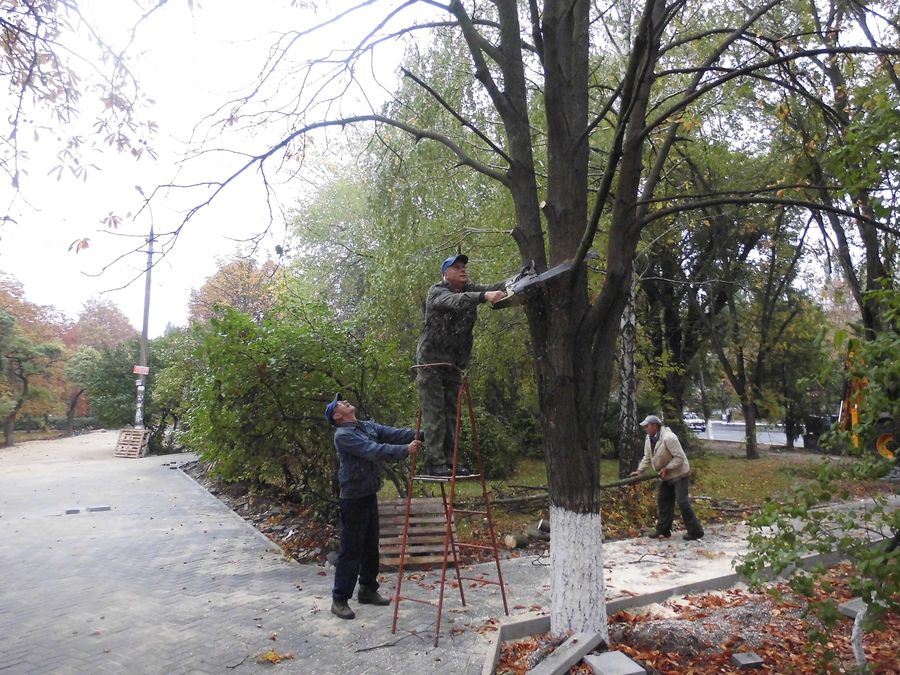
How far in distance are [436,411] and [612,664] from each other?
243 cm

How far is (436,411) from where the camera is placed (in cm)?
555

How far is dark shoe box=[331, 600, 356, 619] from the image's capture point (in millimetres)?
5645

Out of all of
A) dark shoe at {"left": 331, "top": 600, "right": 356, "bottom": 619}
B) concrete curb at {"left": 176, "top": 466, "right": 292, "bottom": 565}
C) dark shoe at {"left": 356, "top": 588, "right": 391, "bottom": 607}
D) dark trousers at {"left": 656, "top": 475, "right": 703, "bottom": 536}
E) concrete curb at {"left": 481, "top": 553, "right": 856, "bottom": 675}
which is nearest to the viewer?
concrete curb at {"left": 481, "top": 553, "right": 856, "bottom": 675}

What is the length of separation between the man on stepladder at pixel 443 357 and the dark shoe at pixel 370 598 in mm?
1526

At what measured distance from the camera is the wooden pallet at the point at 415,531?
725 centimetres

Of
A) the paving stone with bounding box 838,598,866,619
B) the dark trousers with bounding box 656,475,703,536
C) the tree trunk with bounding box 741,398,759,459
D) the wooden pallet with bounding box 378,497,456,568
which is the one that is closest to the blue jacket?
the wooden pallet with bounding box 378,497,456,568

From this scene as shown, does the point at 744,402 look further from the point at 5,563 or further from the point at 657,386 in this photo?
the point at 5,563

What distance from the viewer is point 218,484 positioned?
15195 mm

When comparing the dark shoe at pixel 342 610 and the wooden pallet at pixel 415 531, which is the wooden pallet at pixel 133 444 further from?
the dark shoe at pixel 342 610

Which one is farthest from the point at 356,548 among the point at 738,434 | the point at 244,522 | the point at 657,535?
the point at 738,434

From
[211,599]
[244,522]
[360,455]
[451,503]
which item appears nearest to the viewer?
[451,503]

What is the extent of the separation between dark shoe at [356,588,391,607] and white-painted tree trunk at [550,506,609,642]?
6.49ft

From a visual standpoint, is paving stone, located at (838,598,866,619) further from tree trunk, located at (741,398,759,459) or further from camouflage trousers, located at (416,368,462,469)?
tree trunk, located at (741,398,759,459)

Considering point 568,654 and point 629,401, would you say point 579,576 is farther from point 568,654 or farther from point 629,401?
point 629,401
